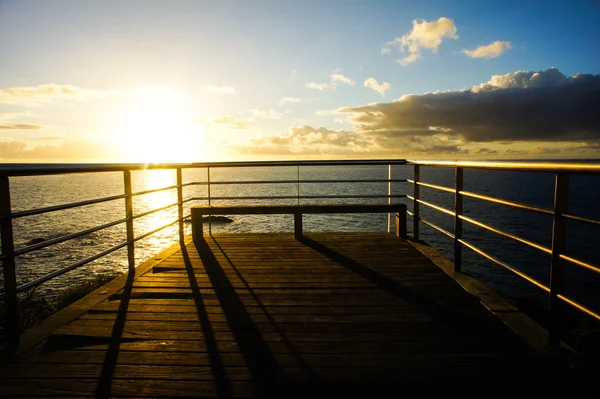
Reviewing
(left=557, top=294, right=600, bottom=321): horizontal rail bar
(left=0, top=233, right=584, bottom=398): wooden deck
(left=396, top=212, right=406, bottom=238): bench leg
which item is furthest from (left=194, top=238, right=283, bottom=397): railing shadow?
(left=396, top=212, right=406, bottom=238): bench leg

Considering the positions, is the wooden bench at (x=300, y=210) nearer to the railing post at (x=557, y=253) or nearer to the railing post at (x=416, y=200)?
the railing post at (x=416, y=200)

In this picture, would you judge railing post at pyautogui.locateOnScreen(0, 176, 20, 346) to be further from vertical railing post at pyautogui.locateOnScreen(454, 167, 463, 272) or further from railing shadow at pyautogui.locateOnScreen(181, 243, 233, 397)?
vertical railing post at pyautogui.locateOnScreen(454, 167, 463, 272)

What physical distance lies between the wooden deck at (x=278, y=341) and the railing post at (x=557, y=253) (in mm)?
210

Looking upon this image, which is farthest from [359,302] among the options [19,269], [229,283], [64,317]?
[19,269]

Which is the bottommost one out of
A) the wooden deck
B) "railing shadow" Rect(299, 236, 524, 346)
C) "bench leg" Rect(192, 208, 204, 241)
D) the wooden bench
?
the wooden deck

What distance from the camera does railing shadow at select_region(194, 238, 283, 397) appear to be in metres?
1.76

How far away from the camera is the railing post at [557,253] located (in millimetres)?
2020

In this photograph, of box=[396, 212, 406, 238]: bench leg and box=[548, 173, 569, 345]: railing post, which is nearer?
box=[548, 173, 569, 345]: railing post

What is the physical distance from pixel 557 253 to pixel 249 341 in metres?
1.95

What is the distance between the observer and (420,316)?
8.23ft

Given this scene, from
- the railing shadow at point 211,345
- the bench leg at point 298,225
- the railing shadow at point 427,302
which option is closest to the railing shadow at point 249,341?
the railing shadow at point 211,345

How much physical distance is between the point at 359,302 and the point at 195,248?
8.80 ft

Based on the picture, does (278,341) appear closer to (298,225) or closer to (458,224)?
(458,224)

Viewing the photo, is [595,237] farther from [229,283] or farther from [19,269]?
[19,269]
